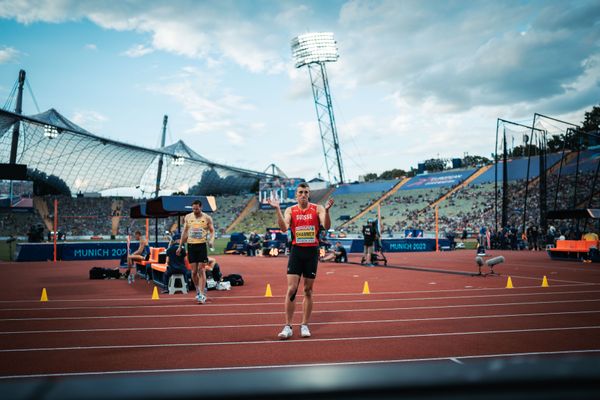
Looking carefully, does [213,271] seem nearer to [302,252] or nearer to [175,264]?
[175,264]

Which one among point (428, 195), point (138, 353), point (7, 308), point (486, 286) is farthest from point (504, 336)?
point (428, 195)

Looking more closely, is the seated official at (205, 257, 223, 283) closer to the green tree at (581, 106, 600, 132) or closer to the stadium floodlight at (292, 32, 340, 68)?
the stadium floodlight at (292, 32, 340, 68)

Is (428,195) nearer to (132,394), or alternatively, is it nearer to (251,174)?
(251,174)

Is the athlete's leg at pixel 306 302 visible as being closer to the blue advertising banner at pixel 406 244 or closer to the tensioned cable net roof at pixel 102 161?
the blue advertising banner at pixel 406 244

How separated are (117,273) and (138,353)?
1021 centimetres

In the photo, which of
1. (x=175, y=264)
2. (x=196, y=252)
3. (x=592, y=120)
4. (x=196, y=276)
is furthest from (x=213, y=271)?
(x=592, y=120)

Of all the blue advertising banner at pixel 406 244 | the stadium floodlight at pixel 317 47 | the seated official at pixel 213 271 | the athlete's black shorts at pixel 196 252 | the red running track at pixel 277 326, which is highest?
the stadium floodlight at pixel 317 47

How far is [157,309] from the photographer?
8711 mm

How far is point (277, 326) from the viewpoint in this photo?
6930 mm

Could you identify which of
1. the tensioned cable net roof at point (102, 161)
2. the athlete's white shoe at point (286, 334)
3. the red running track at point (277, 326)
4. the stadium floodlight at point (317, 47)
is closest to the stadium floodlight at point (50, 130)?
the tensioned cable net roof at point (102, 161)

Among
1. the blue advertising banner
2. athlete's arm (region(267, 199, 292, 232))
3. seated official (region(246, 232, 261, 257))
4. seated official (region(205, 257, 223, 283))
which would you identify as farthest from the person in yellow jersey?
the blue advertising banner

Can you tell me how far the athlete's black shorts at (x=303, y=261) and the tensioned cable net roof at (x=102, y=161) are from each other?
172 feet

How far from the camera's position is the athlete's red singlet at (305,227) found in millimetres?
6074

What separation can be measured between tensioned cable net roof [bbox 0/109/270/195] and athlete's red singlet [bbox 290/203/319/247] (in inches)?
2058
